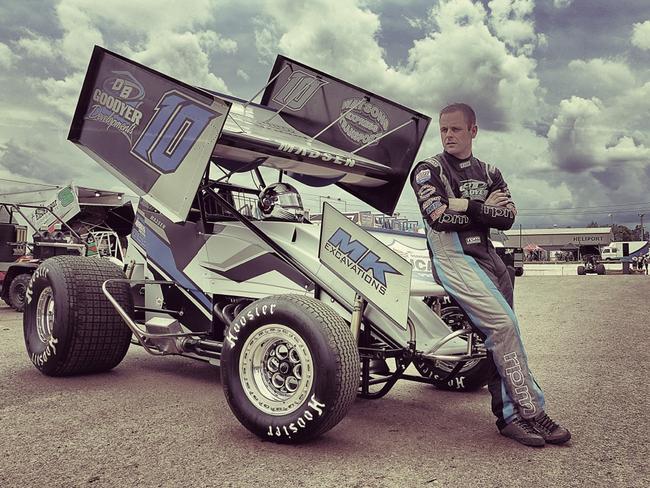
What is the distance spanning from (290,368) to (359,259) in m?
0.77

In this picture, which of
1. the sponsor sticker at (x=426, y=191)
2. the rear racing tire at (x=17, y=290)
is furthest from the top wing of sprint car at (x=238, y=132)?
the rear racing tire at (x=17, y=290)

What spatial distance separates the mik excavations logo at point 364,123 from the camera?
19.3ft

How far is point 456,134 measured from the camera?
3.88 m

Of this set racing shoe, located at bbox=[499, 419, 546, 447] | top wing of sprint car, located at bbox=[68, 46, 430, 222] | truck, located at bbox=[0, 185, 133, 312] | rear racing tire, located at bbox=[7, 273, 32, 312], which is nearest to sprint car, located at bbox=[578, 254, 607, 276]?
truck, located at bbox=[0, 185, 133, 312]

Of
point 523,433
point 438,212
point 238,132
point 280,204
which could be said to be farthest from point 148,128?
point 523,433

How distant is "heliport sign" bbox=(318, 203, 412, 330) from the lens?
3570 millimetres

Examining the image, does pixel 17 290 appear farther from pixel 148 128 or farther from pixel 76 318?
pixel 148 128

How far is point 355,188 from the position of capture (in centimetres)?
629

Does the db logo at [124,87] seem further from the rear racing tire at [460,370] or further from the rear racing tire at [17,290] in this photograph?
the rear racing tire at [17,290]

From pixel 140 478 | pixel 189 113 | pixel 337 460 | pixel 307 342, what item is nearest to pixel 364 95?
pixel 189 113

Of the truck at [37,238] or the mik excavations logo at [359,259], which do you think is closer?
the mik excavations logo at [359,259]

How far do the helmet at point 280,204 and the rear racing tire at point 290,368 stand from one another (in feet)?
4.21

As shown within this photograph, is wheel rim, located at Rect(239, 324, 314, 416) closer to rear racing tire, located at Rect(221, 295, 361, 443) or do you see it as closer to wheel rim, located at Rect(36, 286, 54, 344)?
rear racing tire, located at Rect(221, 295, 361, 443)

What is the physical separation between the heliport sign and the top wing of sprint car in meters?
1.08
